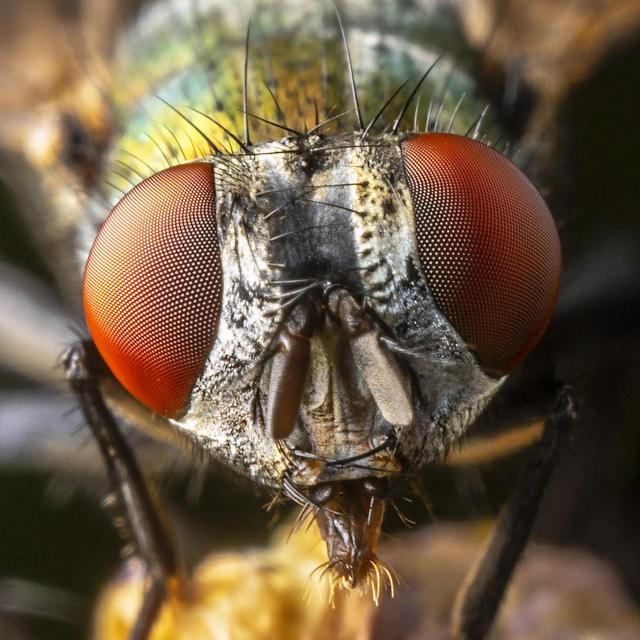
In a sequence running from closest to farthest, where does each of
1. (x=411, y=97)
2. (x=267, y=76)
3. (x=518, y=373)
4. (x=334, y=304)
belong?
(x=334, y=304), (x=518, y=373), (x=411, y=97), (x=267, y=76)

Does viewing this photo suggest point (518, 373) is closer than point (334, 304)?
No

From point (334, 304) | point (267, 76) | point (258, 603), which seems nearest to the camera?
point (334, 304)

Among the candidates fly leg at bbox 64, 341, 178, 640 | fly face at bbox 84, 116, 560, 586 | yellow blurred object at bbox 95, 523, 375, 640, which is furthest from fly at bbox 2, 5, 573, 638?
fly leg at bbox 64, 341, 178, 640

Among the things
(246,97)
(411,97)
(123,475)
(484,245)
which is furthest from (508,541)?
(246,97)

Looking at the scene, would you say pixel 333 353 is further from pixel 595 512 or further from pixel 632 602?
pixel 595 512

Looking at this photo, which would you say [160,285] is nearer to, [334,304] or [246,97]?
[334,304]

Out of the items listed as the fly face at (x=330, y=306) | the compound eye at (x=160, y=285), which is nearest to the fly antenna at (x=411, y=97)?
the fly face at (x=330, y=306)

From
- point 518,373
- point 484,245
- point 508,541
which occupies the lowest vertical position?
point 508,541
